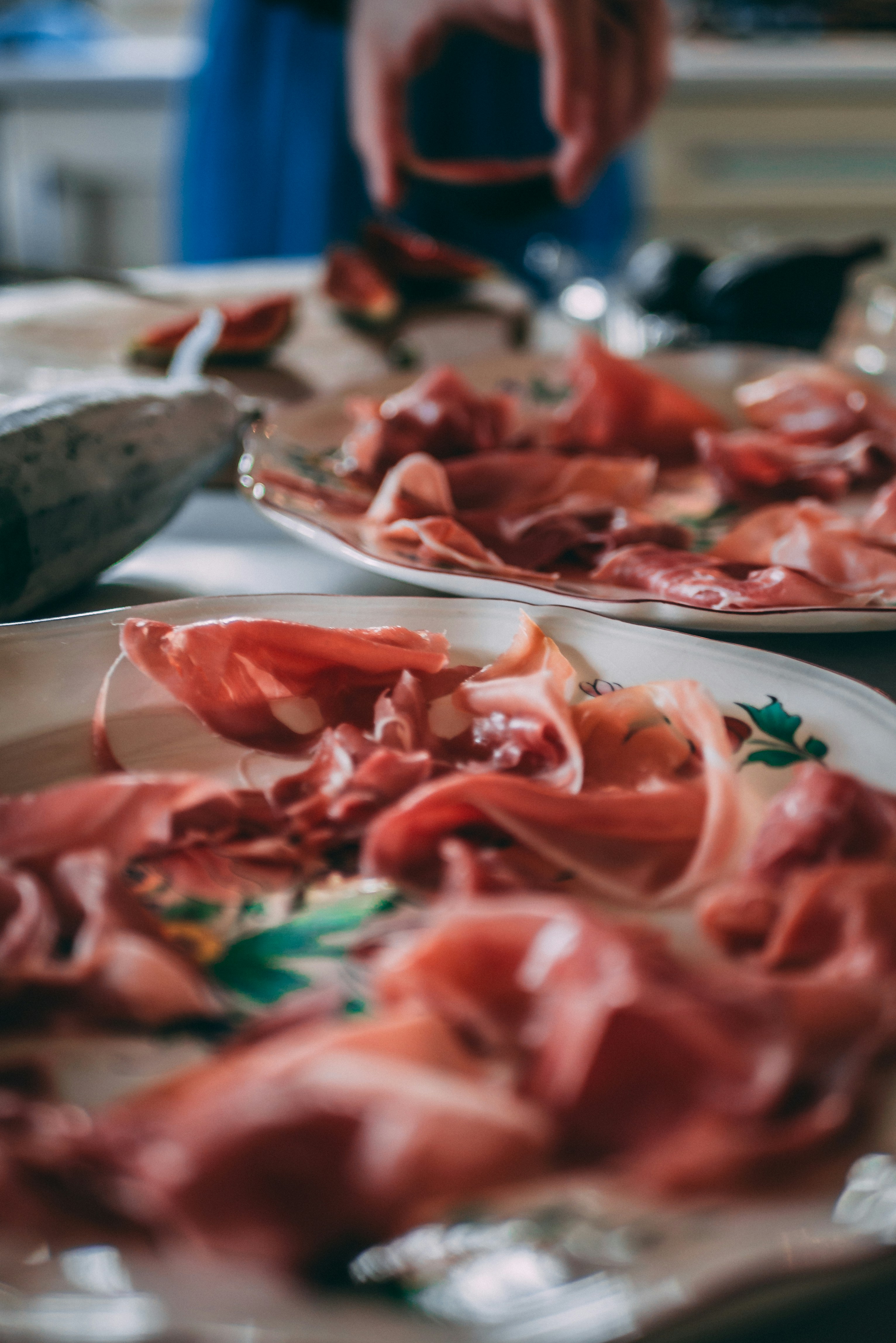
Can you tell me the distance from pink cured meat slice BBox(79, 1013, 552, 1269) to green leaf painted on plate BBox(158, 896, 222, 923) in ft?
0.29

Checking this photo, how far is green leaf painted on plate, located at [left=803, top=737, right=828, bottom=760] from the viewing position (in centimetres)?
36

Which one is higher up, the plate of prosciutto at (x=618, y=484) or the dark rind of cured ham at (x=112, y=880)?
the plate of prosciutto at (x=618, y=484)

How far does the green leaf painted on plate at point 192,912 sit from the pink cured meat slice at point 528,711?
4.3 inches

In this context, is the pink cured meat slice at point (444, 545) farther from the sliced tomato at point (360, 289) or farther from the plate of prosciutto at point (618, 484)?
the sliced tomato at point (360, 289)

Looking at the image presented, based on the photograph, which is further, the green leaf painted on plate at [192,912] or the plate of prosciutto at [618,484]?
the plate of prosciutto at [618,484]

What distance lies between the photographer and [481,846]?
332 mm

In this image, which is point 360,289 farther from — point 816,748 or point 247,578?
point 816,748

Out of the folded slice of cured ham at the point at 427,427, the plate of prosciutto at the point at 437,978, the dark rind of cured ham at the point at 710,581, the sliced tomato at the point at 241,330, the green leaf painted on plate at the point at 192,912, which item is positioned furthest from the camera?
the sliced tomato at the point at 241,330

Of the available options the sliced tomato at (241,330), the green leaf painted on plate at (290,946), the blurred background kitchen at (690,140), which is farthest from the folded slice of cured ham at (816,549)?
the blurred background kitchen at (690,140)

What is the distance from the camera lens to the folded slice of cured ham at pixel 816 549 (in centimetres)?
52

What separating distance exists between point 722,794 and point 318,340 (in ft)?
2.45

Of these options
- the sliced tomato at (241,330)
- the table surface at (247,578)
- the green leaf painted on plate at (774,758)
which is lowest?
the table surface at (247,578)

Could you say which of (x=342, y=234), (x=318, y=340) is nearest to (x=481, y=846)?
(x=318, y=340)

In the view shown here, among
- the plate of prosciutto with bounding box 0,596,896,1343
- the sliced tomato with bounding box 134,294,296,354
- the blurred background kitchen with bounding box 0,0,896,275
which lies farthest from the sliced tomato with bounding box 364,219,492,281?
the blurred background kitchen with bounding box 0,0,896,275
